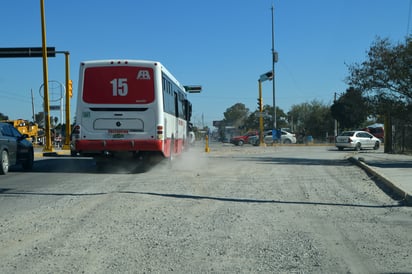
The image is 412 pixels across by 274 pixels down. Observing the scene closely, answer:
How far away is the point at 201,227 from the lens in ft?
23.5

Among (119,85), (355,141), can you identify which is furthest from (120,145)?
(355,141)

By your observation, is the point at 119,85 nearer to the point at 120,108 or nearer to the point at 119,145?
the point at 120,108

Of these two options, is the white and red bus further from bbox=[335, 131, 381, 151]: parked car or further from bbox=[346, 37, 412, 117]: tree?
bbox=[335, 131, 381, 151]: parked car

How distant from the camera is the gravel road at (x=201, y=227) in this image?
17.6ft

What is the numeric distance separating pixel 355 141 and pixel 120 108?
24005mm

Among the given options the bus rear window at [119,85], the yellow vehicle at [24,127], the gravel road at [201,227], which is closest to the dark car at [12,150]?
the gravel road at [201,227]

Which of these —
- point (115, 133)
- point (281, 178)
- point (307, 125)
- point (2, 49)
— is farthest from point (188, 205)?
point (307, 125)

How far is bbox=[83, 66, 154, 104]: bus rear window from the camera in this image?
14.6 m

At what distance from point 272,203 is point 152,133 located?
6123mm

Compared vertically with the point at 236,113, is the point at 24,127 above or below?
below

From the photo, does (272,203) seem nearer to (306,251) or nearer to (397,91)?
(306,251)

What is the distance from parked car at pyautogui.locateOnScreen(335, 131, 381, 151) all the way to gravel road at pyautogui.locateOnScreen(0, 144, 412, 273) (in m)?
22.8

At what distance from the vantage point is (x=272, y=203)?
935 cm

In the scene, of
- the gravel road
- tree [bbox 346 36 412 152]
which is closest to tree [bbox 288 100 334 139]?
tree [bbox 346 36 412 152]
